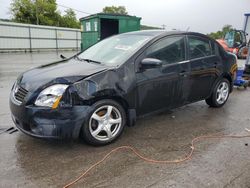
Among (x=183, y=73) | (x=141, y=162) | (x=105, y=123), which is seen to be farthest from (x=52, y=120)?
(x=183, y=73)

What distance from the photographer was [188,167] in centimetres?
280

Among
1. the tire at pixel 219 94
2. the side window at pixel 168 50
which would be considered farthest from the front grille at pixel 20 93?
the tire at pixel 219 94

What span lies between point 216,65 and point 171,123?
5.10 feet

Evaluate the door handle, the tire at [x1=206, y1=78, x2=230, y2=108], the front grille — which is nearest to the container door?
the tire at [x1=206, y1=78, x2=230, y2=108]

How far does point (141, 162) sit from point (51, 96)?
1.37 m

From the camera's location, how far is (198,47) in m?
4.41

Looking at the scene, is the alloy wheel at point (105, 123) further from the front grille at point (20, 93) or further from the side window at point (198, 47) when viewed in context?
the side window at point (198, 47)

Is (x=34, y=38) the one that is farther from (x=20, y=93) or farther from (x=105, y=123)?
(x=105, y=123)

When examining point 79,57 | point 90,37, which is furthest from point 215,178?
point 90,37

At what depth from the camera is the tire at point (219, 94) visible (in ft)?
16.1

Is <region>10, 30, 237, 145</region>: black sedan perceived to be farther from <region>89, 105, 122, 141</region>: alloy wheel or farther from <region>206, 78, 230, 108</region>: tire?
<region>206, 78, 230, 108</region>: tire

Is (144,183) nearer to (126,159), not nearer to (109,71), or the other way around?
(126,159)

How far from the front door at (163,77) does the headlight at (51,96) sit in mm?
1147

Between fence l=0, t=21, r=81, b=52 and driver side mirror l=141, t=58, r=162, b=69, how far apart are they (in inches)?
771
